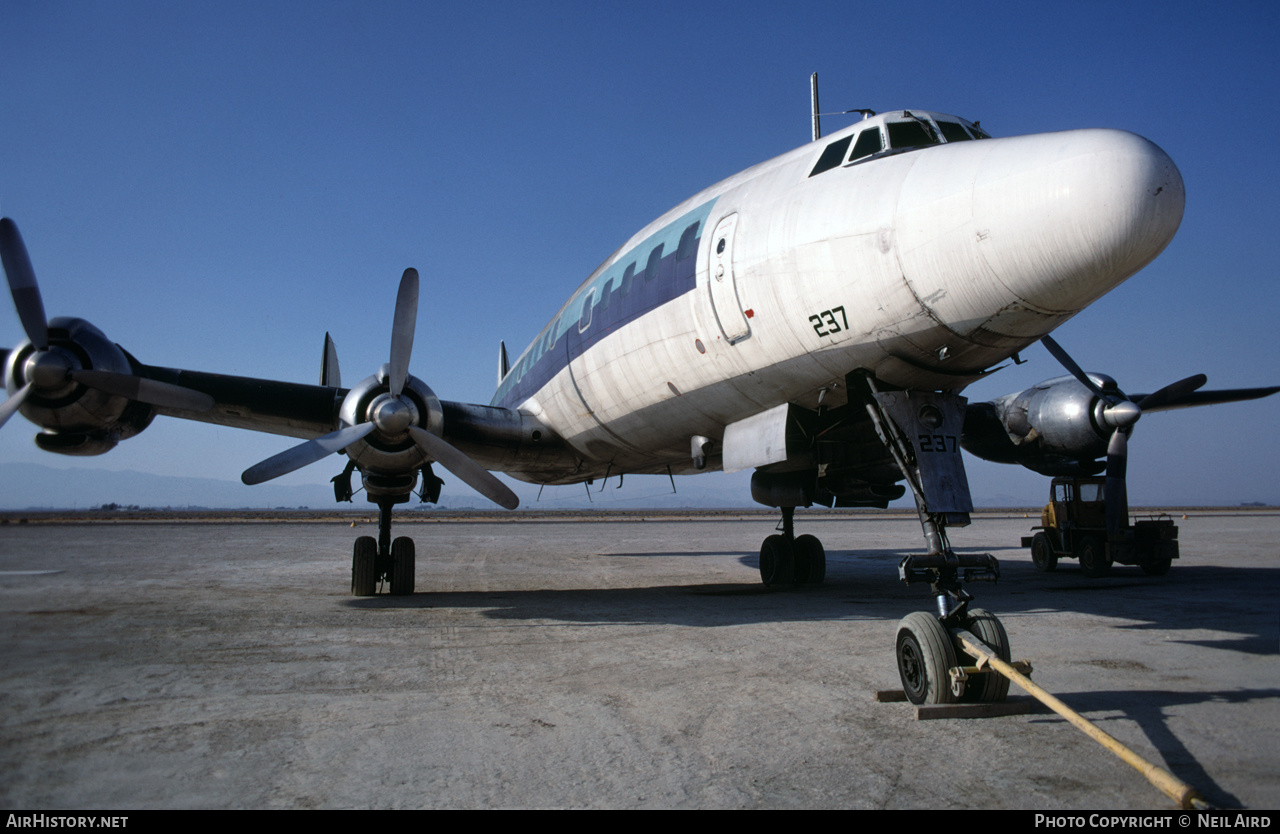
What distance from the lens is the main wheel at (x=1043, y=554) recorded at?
1567 cm

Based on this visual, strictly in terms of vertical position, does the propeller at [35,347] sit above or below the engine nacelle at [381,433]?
above

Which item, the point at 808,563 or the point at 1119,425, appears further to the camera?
the point at 808,563

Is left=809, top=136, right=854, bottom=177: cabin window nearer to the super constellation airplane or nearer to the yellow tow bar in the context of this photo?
the super constellation airplane

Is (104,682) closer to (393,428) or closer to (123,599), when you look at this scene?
(393,428)

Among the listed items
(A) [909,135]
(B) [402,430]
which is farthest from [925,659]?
(B) [402,430]

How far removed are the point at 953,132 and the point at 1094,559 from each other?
11.1 metres

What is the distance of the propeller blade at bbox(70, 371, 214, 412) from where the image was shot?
8.66 metres

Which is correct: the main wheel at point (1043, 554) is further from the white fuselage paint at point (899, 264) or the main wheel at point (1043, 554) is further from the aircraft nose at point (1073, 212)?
the aircraft nose at point (1073, 212)

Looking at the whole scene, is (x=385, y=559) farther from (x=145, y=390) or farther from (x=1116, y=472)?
(x=1116, y=472)

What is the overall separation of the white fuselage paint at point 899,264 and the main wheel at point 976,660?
7.77ft

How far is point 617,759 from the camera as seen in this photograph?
385 cm

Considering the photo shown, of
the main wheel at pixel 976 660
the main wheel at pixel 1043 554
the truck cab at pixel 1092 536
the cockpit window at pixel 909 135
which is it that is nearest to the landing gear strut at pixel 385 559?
the cockpit window at pixel 909 135

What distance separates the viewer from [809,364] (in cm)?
731

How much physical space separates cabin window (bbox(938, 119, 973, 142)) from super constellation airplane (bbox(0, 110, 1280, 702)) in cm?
2
